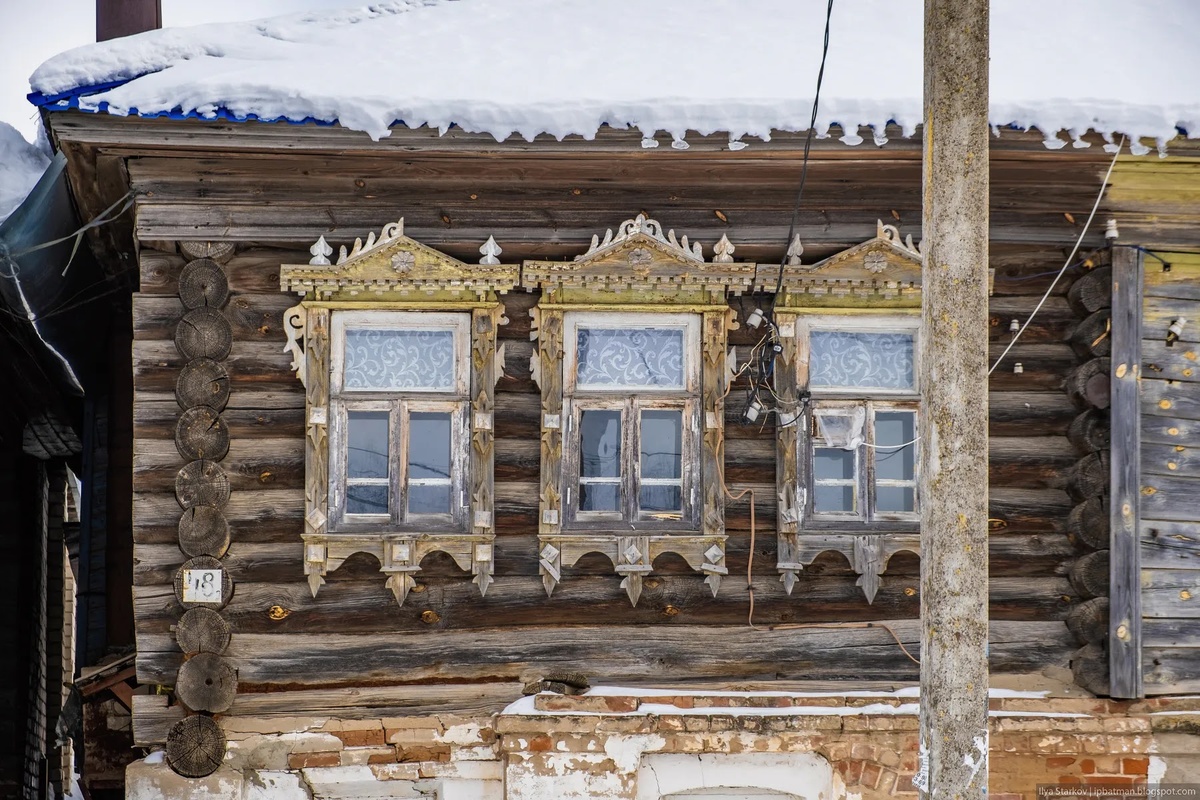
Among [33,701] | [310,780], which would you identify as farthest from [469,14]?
[33,701]

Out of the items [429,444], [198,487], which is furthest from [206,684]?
[429,444]

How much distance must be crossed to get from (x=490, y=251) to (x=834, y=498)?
236 centimetres

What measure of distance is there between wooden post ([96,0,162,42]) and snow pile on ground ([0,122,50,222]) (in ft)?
3.34

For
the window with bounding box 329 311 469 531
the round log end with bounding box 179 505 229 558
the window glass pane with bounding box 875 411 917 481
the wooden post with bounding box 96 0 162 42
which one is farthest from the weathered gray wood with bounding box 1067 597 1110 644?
the wooden post with bounding box 96 0 162 42

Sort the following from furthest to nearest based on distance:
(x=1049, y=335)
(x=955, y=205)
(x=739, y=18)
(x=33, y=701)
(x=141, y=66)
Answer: (x=33, y=701) < (x=739, y=18) < (x=1049, y=335) < (x=141, y=66) < (x=955, y=205)

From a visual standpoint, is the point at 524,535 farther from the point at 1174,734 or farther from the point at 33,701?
the point at 33,701

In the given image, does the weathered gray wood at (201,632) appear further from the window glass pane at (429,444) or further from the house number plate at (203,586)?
the window glass pane at (429,444)

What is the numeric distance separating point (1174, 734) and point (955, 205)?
3.76 m

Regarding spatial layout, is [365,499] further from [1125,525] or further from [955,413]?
[1125,525]

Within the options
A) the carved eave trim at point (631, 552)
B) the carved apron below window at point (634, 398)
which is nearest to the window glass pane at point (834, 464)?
the carved apron below window at point (634, 398)

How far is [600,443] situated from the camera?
6363 millimetres

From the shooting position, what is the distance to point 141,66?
6.04 m

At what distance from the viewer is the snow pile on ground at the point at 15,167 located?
8.01m

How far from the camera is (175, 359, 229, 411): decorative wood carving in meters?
6.08
